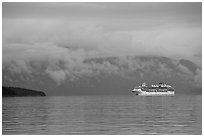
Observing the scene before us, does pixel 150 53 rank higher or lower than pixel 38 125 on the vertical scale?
higher

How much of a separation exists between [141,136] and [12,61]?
4.77 meters

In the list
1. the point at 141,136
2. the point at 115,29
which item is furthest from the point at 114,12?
the point at 141,136

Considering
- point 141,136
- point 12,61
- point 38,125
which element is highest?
point 12,61

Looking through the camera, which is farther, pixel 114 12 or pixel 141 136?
pixel 114 12

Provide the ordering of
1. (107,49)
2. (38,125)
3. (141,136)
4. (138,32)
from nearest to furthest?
1. (141,136)
2. (38,125)
3. (138,32)
4. (107,49)

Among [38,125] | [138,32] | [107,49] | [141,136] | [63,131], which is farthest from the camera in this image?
[107,49]

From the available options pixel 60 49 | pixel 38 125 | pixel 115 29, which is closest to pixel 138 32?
pixel 115 29

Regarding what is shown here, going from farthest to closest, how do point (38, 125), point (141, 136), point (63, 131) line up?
point (38, 125) → point (63, 131) → point (141, 136)

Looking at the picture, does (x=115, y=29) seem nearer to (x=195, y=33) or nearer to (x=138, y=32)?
(x=138, y=32)

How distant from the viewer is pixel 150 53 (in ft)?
46.5

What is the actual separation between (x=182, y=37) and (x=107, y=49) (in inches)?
83.9

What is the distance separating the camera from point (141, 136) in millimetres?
9922

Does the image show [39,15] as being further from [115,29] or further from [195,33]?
[195,33]

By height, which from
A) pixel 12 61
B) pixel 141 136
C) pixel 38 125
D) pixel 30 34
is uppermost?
pixel 30 34
